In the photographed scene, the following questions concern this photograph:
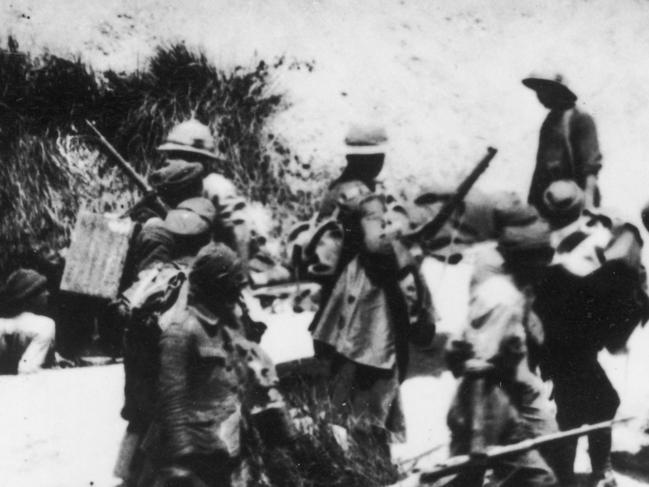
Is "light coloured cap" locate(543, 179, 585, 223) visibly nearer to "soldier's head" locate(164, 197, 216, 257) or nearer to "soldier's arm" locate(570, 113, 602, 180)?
"soldier's arm" locate(570, 113, 602, 180)

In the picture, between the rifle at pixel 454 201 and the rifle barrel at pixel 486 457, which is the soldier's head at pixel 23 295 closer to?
the rifle at pixel 454 201

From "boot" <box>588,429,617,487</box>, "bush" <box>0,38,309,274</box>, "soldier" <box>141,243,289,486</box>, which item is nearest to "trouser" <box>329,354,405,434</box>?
"soldier" <box>141,243,289,486</box>

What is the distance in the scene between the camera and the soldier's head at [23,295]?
5.85 meters

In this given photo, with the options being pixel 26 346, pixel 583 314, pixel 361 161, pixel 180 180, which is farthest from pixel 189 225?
pixel 26 346

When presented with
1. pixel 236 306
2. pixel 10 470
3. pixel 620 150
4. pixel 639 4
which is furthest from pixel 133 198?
pixel 639 4

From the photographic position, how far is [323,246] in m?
4.12

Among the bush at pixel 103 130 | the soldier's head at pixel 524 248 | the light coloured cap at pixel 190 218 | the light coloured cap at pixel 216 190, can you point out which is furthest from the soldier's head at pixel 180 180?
the bush at pixel 103 130

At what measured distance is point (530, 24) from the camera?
7312mm

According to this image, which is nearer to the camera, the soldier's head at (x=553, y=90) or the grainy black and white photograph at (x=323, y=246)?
the grainy black and white photograph at (x=323, y=246)

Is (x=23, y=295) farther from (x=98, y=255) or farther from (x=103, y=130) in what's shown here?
(x=103, y=130)

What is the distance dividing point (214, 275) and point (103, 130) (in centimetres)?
430

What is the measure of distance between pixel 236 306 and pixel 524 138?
458cm

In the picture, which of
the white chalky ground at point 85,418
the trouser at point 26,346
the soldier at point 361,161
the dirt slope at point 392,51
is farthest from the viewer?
the dirt slope at point 392,51

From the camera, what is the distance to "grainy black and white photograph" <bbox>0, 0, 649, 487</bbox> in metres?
3.51
